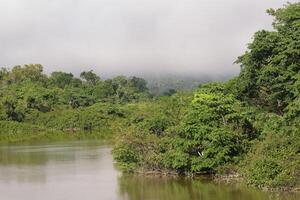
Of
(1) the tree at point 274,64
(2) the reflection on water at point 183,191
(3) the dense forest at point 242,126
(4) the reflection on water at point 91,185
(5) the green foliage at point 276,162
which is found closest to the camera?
(5) the green foliage at point 276,162

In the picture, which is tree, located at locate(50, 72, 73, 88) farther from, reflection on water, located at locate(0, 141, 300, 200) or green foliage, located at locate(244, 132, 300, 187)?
green foliage, located at locate(244, 132, 300, 187)

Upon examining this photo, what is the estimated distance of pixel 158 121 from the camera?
92.4 feet

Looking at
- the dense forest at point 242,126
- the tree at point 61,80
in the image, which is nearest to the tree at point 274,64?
the dense forest at point 242,126

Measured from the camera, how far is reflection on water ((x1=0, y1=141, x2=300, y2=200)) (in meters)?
22.3

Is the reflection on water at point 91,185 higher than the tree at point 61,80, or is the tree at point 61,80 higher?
the tree at point 61,80

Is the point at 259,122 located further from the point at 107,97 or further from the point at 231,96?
the point at 107,97

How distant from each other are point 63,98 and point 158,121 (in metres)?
60.1

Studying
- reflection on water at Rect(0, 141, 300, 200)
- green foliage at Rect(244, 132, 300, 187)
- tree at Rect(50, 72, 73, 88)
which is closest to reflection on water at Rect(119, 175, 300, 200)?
reflection on water at Rect(0, 141, 300, 200)

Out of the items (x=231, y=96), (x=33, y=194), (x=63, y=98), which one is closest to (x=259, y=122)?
(x=231, y=96)

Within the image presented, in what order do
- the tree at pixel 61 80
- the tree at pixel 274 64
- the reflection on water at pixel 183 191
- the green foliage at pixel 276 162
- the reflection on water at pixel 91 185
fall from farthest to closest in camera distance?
the tree at pixel 61 80
the tree at pixel 274 64
the reflection on water at pixel 91 185
the reflection on water at pixel 183 191
the green foliage at pixel 276 162

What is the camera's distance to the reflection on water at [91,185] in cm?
2233

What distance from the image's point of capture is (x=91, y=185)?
25.8 meters

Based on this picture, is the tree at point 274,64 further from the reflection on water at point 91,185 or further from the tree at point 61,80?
the tree at point 61,80

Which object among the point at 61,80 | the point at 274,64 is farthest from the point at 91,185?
the point at 61,80
